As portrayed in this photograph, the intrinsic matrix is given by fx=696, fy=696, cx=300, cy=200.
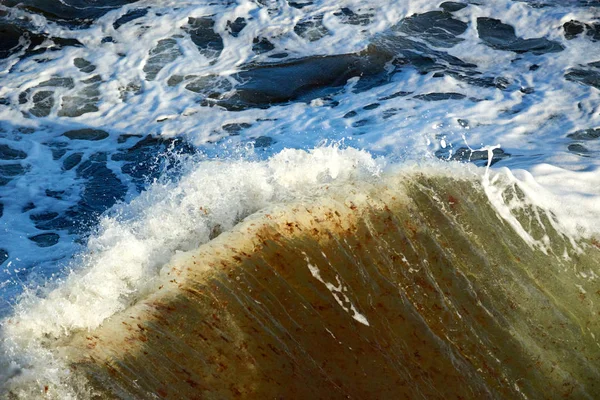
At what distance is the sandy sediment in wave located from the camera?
11.0 ft

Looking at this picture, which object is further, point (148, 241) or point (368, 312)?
point (148, 241)

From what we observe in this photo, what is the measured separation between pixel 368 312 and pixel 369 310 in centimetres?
1

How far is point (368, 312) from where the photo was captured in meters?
3.69

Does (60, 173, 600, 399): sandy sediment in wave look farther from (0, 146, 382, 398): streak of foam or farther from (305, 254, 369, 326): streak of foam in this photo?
(0, 146, 382, 398): streak of foam

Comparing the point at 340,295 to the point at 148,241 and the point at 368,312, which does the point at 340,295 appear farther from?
the point at 148,241

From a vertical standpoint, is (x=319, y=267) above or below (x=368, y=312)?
above

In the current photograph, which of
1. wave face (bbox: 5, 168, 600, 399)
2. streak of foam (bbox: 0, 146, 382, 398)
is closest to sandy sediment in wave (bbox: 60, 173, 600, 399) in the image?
wave face (bbox: 5, 168, 600, 399)

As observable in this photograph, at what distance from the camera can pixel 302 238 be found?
12.8ft

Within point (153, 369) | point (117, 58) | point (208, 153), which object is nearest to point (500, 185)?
point (153, 369)

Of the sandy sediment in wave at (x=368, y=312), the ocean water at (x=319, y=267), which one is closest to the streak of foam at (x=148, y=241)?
the ocean water at (x=319, y=267)

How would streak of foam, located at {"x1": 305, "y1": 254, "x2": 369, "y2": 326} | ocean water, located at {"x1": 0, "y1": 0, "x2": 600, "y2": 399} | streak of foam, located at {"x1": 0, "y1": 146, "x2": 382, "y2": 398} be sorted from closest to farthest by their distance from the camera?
streak of foam, located at {"x1": 0, "y1": 146, "x2": 382, "y2": 398} < ocean water, located at {"x1": 0, "y1": 0, "x2": 600, "y2": 399} < streak of foam, located at {"x1": 305, "y1": 254, "x2": 369, "y2": 326}

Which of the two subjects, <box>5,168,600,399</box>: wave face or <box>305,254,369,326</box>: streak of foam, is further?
<box>305,254,369,326</box>: streak of foam

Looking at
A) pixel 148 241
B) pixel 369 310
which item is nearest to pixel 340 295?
pixel 369 310

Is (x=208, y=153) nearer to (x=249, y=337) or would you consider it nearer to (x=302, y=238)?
(x=302, y=238)
